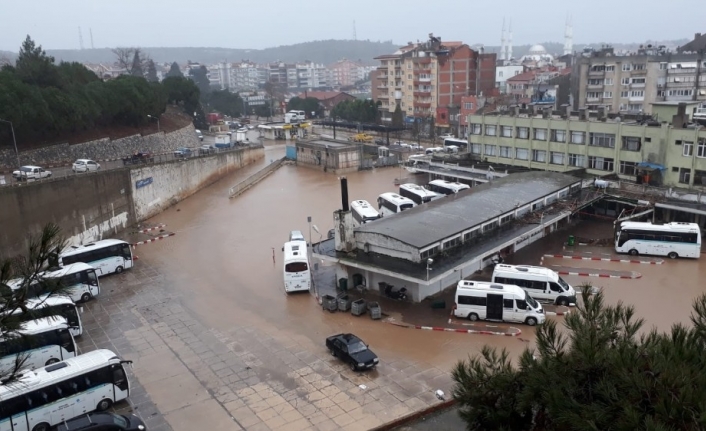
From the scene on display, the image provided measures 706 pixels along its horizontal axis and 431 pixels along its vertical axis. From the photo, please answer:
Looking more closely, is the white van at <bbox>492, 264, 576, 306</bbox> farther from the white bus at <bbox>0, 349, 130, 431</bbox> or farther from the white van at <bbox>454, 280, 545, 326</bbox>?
the white bus at <bbox>0, 349, 130, 431</bbox>

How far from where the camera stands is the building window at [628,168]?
25250 millimetres

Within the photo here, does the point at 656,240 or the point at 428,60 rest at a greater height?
the point at 428,60

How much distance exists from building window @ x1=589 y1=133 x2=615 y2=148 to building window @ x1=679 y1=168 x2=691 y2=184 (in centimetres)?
315

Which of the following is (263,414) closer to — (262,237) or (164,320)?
(164,320)

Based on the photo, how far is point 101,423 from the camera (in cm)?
1024

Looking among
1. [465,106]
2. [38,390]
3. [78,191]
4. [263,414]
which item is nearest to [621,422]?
[263,414]


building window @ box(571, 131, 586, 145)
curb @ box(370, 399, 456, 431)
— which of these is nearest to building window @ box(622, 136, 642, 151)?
building window @ box(571, 131, 586, 145)

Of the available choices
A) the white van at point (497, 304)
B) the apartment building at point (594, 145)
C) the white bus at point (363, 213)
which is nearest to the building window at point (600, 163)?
the apartment building at point (594, 145)

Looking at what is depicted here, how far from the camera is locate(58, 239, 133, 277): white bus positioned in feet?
63.5

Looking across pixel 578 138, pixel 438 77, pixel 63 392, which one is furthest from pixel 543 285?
pixel 438 77

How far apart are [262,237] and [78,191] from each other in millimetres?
7939

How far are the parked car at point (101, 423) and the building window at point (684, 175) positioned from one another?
22.7 meters

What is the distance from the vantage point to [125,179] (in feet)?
89.2

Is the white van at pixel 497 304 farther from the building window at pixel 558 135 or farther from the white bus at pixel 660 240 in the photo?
the building window at pixel 558 135
